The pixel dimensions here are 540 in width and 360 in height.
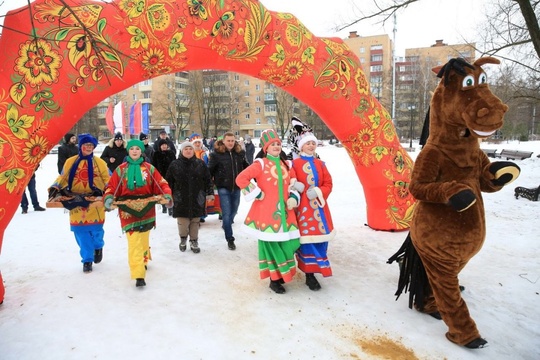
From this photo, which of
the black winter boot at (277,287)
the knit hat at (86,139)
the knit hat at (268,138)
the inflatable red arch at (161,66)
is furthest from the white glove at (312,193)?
the knit hat at (86,139)

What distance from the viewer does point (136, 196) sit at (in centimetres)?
427

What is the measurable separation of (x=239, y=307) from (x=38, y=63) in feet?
11.2

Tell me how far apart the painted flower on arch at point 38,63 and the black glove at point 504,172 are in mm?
4426

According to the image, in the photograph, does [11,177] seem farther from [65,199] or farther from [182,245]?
[182,245]

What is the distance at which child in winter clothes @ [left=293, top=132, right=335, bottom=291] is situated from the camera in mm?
4023

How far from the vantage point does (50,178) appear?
14258 millimetres

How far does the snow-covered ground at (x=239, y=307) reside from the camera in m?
2.98

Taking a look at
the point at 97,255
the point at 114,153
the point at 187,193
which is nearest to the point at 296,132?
the point at 187,193

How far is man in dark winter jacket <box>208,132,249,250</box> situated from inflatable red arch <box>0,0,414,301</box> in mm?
1363

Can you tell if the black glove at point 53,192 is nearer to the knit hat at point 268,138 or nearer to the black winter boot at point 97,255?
the black winter boot at point 97,255

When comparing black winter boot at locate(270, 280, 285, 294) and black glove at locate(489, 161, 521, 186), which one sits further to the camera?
black winter boot at locate(270, 280, 285, 294)

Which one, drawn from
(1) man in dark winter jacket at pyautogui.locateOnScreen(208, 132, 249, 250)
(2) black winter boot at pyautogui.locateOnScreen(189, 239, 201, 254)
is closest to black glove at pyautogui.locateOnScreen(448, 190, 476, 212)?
(1) man in dark winter jacket at pyautogui.locateOnScreen(208, 132, 249, 250)

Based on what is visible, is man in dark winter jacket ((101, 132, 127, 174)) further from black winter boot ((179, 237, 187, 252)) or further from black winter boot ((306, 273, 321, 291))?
black winter boot ((306, 273, 321, 291))

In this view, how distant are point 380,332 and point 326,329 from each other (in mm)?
478
